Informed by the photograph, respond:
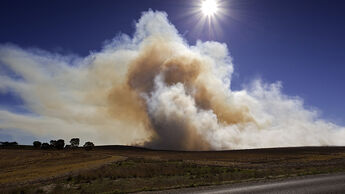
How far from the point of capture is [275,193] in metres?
8.71

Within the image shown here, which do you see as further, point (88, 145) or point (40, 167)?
point (88, 145)

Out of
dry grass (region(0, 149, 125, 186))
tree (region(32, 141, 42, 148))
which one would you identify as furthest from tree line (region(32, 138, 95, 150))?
dry grass (region(0, 149, 125, 186))

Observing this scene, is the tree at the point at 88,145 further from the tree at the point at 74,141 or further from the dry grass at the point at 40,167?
the dry grass at the point at 40,167

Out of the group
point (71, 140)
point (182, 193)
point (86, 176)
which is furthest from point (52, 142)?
point (182, 193)

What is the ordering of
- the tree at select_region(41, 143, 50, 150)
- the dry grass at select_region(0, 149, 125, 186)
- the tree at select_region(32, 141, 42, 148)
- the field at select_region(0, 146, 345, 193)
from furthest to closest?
1. the tree at select_region(32, 141, 42, 148)
2. the tree at select_region(41, 143, 50, 150)
3. the dry grass at select_region(0, 149, 125, 186)
4. the field at select_region(0, 146, 345, 193)

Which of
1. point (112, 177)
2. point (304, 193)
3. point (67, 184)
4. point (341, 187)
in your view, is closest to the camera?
point (304, 193)

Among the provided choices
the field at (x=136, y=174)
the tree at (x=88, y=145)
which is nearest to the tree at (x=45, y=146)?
the tree at (x=88, y=145)

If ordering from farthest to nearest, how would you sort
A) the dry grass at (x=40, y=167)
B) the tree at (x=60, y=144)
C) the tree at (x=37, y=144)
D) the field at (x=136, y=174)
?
the tree at (x=37, y=144) → the tree at (x=60, y=144) → the dry grass at (x=40, y=167) → the field at (x=136, y=174)

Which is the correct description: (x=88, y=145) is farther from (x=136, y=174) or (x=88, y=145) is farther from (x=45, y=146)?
(x=136, y=174)

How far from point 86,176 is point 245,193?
14.6 metres

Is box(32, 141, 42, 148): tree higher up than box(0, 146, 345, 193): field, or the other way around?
box(32, 141, 42, 148): tree

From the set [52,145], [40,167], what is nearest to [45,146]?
[52,145]

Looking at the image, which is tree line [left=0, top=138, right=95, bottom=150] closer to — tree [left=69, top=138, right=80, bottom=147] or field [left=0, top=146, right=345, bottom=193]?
tree [left=69, top=138, right=80, bottom=147]

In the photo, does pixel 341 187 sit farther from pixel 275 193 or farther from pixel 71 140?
pixel 71 140
